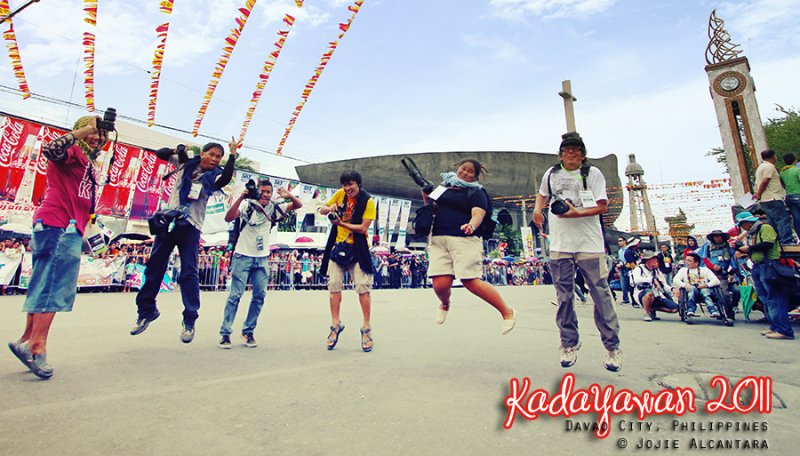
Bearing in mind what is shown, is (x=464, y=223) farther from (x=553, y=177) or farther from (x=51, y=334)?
(x=51, y=334)

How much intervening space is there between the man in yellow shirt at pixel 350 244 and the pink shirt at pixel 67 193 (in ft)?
6.86

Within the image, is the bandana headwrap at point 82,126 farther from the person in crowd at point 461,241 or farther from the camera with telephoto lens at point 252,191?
the person in crowd at point 461,241

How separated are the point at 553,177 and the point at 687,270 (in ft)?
16.7

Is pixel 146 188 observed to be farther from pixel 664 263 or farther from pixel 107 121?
A: pixel 664 263

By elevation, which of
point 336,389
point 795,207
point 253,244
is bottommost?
point 336,389

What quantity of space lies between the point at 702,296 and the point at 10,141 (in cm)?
2034

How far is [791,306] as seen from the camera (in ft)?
21.1

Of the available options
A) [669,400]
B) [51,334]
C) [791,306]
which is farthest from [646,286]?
[51,334]

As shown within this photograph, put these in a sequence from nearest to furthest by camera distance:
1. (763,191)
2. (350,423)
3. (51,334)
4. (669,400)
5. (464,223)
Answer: (350,423) → (669,400) → (464,223) → (51,334) → (763,191)

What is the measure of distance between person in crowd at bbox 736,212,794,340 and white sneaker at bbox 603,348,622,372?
3.47 metres

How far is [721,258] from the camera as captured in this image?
7797 mm

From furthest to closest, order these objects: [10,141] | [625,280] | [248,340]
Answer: [10,141], [625,280], [248,340]

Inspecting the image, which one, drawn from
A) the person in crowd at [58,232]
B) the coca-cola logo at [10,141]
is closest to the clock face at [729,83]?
the person in crowd at [58,232]

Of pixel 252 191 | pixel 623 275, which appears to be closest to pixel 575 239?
pixel 252 191
